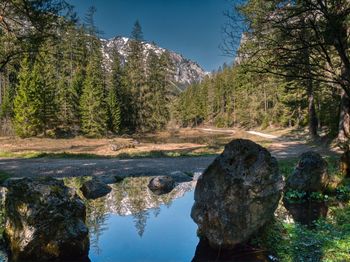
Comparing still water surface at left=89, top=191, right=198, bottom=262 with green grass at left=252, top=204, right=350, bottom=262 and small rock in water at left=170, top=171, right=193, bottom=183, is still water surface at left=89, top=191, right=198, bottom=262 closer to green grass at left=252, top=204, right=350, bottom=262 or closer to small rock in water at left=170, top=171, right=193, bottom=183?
green grass at left=252, top=204, right=350, bottom=262

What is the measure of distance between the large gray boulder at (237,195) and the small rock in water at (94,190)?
5.62 meters

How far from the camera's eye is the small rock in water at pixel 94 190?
1172 centimetres

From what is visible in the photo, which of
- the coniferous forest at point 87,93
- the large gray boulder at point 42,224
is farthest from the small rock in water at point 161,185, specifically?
the coniferous forest at point 87,93

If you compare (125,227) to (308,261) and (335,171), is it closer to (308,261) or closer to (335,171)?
(308,261)

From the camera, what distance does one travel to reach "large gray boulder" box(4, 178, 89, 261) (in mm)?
6133

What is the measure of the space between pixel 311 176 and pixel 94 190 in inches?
297

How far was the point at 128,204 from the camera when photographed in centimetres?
1069

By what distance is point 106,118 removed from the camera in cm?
5059

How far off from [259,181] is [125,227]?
3687 millimetres

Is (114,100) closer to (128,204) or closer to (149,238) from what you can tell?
(128,204)

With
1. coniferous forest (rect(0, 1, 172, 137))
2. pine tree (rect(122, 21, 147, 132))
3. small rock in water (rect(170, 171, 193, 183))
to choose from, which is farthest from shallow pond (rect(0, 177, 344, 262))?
pine tree (rect(122, 21, 147, 132))

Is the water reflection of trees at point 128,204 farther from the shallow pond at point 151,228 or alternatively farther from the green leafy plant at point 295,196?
the green leafy plant at point 295,196

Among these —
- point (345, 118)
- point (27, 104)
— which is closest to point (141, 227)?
point (345, 118)

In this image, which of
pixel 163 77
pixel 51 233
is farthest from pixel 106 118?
pixel 51 233
